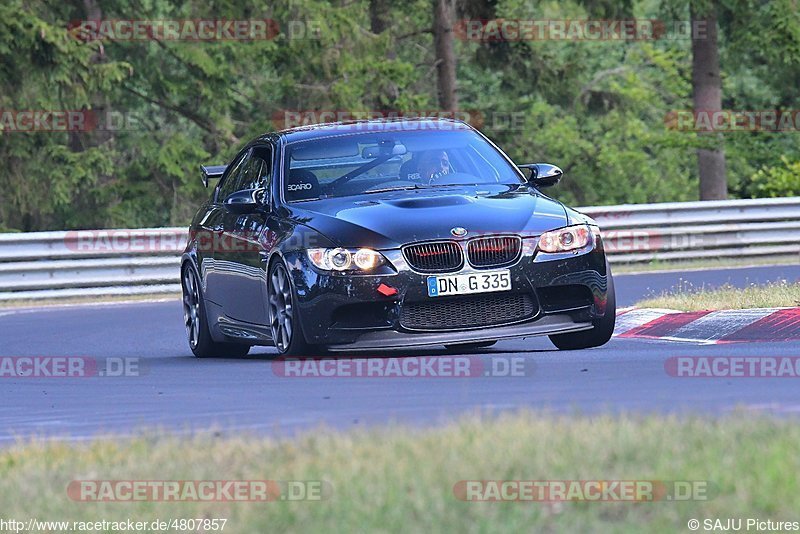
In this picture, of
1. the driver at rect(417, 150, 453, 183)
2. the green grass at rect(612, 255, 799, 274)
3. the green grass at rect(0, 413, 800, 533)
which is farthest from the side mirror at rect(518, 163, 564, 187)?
the green grass at rect(612, 255, 799, 274)

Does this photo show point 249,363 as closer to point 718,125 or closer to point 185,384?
point 185,384

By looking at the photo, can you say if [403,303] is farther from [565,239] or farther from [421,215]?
[565,239]

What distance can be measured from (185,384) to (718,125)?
80.2ft

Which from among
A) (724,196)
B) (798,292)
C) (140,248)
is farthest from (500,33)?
(798,292)

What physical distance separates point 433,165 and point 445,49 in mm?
22131

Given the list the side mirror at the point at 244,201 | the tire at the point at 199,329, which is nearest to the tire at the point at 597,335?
the side mirror at the point at 244,201

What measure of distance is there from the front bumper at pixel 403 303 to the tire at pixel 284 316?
103mm

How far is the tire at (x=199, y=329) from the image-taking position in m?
13.4

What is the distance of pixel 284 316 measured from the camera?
1107 centimetres

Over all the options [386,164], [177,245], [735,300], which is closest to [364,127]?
[386,164]

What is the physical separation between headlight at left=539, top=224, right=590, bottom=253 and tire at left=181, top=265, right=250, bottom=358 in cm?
318

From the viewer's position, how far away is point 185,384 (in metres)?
10.5

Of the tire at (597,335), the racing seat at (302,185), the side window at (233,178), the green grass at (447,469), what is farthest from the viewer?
the side window at (233,178)

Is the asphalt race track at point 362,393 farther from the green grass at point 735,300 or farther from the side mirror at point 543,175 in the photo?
the side mirror at point 543,175
